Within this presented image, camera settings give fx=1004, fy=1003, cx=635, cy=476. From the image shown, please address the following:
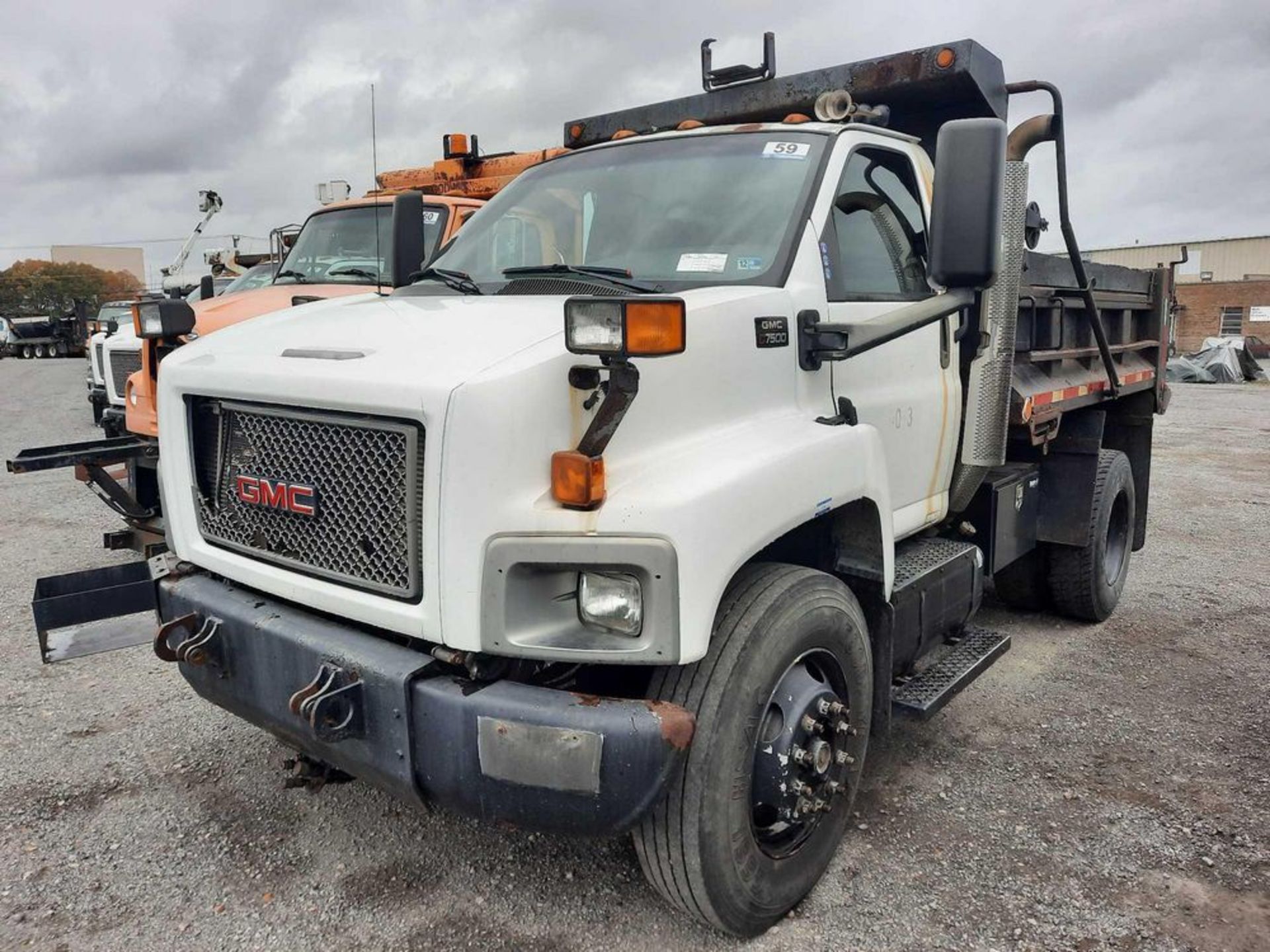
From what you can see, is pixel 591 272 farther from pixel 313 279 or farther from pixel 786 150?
pixel 313 279

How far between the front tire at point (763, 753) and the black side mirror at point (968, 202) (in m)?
1.03

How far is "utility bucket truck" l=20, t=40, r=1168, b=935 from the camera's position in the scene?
2.40m

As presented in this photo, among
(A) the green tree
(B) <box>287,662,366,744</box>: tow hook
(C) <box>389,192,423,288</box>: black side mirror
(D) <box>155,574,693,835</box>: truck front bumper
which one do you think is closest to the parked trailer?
(A) the green tree

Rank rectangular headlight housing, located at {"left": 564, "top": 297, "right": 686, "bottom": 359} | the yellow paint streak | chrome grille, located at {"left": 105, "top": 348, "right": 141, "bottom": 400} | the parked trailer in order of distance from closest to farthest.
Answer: rectangular headlight housing, located at {"left": 564, "top": 297, "right": 686, "bottom": 359}, the yellow paint streak, chrome grille, located at {"left": 105, "top": 348, "right": 141, "bottom": 400}, the parked trailer

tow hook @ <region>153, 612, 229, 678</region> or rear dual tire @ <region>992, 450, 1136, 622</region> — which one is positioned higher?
tow hook @ <region>153, 612, 229, 678</region>

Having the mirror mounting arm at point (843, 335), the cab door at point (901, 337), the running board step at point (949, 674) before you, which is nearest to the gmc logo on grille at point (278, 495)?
the mirror mounting arm at point (843, 335)

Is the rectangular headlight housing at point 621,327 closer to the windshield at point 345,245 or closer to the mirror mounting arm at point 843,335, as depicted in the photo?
the mirror mounting arm at point 843,335

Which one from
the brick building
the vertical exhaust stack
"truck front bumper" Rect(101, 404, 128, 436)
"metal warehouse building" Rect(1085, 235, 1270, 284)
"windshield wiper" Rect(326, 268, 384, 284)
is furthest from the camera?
"metal warehouse building" Rect(1085, 235, 1270, 284)

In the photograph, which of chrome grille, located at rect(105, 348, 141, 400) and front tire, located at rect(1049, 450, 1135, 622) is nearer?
front tire, located at rect(1049, 450, 1135, 622)

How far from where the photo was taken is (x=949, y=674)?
13.0ft

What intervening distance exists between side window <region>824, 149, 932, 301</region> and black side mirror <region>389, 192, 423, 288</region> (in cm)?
187

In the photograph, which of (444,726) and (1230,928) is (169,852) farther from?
(1230,928)

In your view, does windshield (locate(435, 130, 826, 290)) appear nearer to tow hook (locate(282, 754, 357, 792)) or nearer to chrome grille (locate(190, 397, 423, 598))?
chrome grille (locate(190, 397, 423, 598))

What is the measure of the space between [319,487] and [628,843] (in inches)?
62.0
